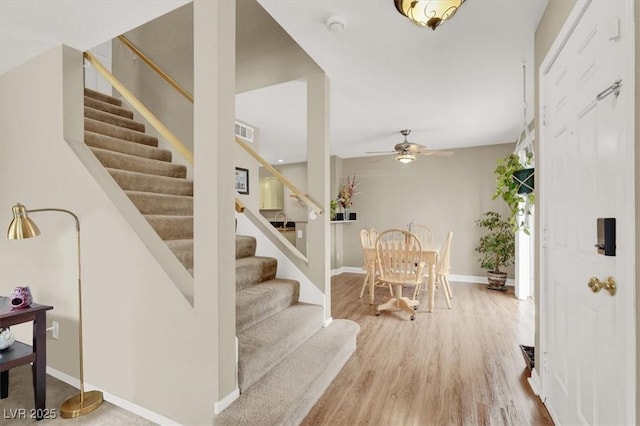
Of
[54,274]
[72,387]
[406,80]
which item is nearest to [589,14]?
[406,80]

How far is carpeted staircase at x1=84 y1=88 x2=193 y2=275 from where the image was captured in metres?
2.51

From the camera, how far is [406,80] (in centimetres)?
302

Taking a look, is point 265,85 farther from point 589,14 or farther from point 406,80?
point 589,14

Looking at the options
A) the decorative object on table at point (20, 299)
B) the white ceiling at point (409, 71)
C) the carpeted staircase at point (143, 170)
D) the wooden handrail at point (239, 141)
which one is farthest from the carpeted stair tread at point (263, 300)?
the white ceiling at point (409, 71)

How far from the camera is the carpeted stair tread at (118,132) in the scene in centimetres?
288

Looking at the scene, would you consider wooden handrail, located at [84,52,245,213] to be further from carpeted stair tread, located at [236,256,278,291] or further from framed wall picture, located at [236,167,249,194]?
framed wall picture, located at [236,167,249,194]

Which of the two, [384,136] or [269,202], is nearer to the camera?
[384,136]

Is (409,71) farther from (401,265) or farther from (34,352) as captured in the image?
(34,352)

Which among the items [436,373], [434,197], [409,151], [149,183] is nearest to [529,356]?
[436,373]

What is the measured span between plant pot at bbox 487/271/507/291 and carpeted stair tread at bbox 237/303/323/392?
3.69 metres

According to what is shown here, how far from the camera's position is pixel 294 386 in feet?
6.15

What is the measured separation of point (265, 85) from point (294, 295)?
2.14 m

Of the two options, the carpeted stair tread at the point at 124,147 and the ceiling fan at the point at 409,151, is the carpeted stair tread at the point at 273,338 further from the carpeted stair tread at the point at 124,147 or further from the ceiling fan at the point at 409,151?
the ceiling fan at the point at 409,151

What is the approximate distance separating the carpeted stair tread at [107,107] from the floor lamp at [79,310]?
193cm
